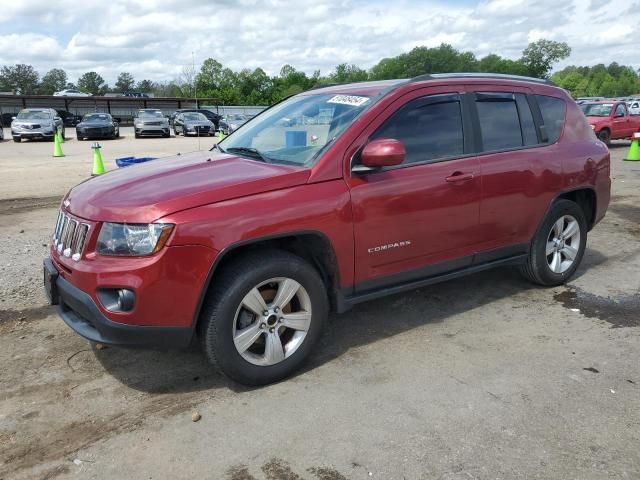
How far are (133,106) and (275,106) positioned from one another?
54176mm

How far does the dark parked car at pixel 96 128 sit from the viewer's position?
28078 mm

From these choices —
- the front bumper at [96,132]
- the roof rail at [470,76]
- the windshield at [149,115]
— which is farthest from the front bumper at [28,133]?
Result: the roof rail at [470,76]

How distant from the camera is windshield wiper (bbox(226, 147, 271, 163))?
400cm

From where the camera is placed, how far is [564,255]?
5363 mm

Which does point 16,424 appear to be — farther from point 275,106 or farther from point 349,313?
point 275,106

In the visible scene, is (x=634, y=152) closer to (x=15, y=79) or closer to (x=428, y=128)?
(x=428, y=128)

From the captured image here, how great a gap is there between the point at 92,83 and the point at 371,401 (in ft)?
434

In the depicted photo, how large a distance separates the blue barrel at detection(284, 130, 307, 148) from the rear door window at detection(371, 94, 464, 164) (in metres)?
0.51

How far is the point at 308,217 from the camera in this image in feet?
11.4

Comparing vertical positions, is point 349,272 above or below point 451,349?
above

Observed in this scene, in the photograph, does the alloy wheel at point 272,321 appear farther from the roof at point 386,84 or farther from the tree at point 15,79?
the tree at point 15,79

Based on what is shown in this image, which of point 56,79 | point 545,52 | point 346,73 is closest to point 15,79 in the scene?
point 56,79

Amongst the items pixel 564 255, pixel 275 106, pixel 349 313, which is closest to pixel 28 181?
pixel 275 106

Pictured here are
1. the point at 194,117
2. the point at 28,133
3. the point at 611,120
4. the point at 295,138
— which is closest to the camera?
the point at 295,138
